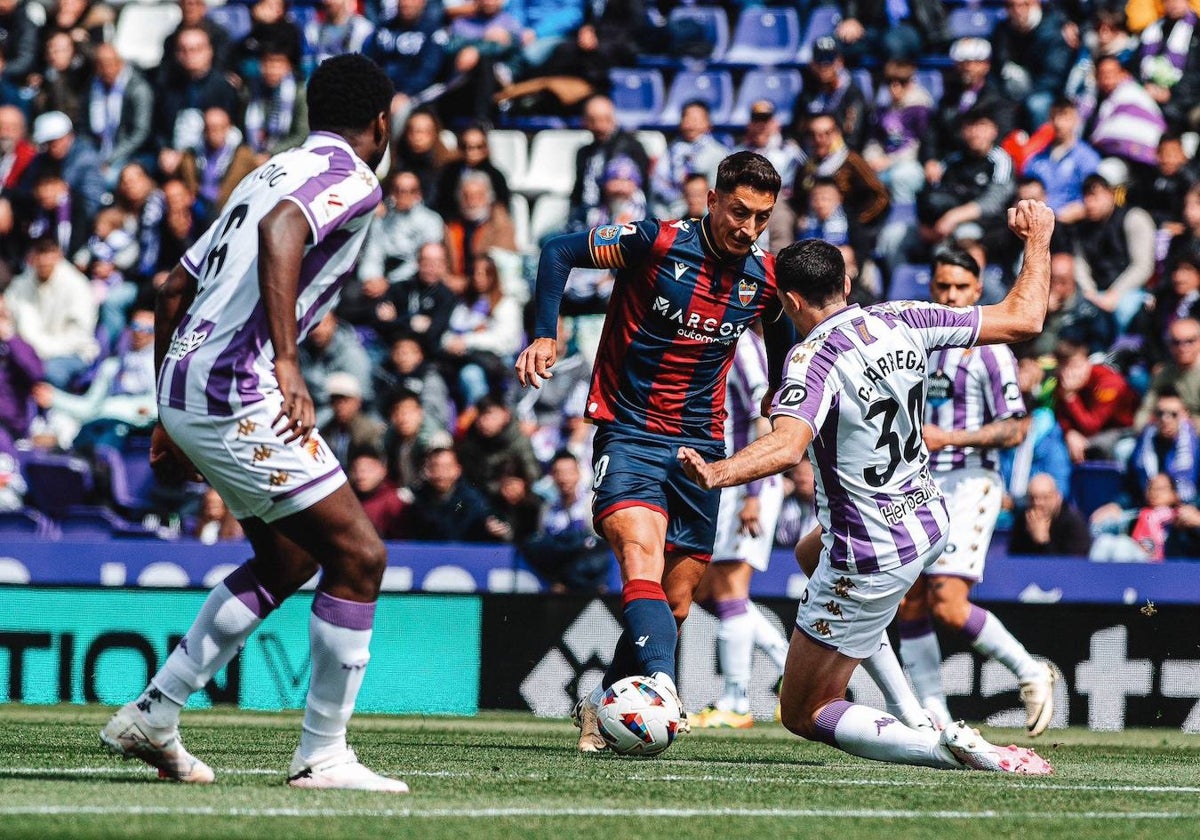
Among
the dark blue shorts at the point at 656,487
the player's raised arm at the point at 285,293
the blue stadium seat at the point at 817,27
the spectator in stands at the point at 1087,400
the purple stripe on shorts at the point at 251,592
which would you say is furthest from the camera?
the blue stadium seat at the point at 817,27

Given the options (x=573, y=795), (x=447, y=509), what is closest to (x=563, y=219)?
(x=447, y=509)

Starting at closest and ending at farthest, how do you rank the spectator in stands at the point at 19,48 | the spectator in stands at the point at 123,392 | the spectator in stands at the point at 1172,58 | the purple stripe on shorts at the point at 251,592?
the purple stripe on shorts at the point at 251,592
the spectator in stands at the point at 123,392
the spectator in stands at the point at 1172,58
the spectator in stands at the point at 19,48

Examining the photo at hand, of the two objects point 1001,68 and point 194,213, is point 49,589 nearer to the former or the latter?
point 194,213

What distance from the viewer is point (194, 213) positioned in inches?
661

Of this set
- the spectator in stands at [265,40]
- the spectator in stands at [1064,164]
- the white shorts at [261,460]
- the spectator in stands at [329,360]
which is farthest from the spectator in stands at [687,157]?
the white shorts at [261,460]

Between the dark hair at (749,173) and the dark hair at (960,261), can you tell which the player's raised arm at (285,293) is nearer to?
the dark hair at (749,173)

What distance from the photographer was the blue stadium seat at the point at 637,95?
18.2m

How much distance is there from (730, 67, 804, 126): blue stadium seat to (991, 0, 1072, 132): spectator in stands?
2.02 m

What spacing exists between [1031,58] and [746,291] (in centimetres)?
1018

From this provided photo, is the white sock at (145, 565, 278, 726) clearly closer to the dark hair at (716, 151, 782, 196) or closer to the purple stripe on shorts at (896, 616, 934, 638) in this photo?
the dark hair at (716, 151, 782, 196)

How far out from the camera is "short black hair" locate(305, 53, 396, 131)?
6.01 metres

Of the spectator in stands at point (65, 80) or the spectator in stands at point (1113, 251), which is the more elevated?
the spectator in stands at point (65, 80)

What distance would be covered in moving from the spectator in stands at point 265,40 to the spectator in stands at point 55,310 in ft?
10.7

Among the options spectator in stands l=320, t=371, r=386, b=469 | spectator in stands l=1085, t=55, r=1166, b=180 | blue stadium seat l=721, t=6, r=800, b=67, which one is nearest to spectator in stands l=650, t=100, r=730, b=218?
blue stadium seat l=721, t=6, r=800, b=67
